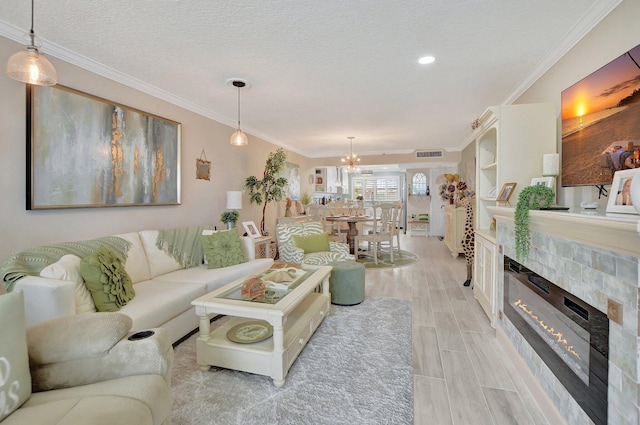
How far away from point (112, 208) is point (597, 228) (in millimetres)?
3753

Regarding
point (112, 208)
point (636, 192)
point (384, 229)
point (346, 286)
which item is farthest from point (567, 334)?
point (384, 229)

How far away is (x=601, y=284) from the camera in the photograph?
128cm

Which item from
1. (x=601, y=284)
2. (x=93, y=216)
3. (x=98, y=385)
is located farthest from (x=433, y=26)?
(x=93, y=216)

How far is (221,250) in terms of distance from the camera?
3385 millimetres

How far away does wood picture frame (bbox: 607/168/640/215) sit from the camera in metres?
1.26

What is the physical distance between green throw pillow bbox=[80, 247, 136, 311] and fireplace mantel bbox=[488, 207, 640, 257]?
2800mm

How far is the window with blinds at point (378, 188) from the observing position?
463 inches

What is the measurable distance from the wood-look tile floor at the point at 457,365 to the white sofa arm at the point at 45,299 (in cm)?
214

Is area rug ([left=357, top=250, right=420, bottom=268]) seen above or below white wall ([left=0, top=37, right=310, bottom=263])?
below

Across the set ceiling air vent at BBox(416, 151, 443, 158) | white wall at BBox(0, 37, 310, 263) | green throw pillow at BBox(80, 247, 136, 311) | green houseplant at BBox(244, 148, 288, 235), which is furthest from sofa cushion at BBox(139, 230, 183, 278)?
ceiling air vent at BBox(416, 151, 443, 158)

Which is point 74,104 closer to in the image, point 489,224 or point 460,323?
point 460,323

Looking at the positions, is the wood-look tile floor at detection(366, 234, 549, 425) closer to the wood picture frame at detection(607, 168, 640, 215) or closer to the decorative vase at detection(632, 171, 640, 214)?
the wood picture frame at detection(607, 168, 640, 215)

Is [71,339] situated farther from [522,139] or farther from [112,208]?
[522,139]

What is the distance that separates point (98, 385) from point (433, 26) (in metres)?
2.89
